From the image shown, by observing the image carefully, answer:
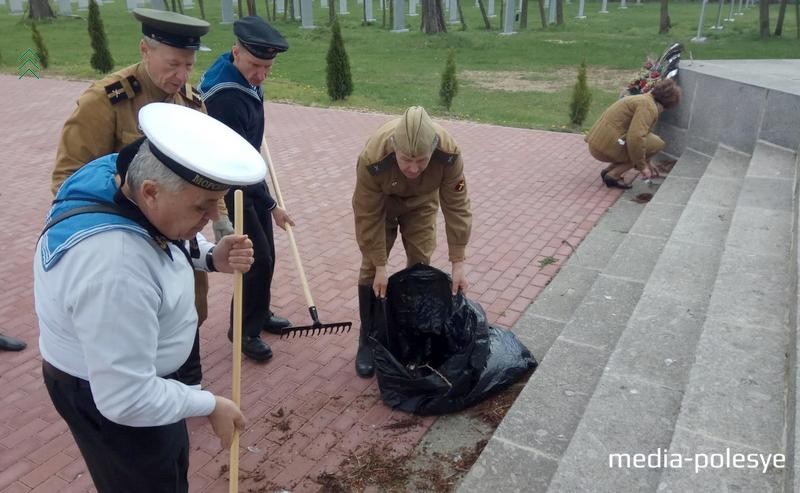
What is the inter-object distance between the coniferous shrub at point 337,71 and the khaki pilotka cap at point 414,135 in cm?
924

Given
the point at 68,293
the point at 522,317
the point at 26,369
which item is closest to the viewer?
the point at 68,293

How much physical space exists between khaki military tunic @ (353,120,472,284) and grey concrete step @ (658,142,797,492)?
135cm

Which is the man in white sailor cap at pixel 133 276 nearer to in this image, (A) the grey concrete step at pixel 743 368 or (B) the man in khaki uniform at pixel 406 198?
(B) the man in khaki uniform at pixel 406 198

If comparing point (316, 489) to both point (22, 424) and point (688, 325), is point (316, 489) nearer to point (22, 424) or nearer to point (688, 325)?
point (22, 424)

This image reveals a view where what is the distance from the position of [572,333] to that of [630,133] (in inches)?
142

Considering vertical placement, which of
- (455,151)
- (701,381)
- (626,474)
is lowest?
(626,474)

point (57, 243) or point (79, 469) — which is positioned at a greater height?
point (57, 243)

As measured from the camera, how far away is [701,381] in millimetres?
2861

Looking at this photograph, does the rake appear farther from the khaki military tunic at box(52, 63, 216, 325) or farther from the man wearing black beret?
the khaki military tunic at box(52, 63, 216, 325)

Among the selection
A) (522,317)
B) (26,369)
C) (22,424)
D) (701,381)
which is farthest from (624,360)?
(26,369)

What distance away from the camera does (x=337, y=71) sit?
11734 millimetres

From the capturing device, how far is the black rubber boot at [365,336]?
12.0 ft

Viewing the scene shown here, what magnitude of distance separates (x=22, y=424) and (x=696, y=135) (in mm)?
6929

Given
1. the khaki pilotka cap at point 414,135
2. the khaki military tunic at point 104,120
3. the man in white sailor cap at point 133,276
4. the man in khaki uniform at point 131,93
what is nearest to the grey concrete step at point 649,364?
the khaki pilotka cap at point 414,135
